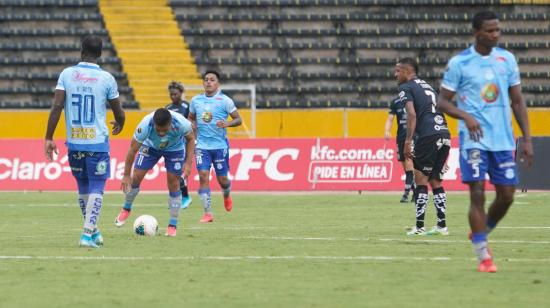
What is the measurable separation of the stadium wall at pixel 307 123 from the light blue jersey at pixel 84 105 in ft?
64.6

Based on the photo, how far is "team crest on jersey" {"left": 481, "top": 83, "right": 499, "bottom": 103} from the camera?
11.0 m

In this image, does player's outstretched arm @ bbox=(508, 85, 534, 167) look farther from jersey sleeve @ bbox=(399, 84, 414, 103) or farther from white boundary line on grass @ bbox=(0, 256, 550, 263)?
jersey sleeve @ bbox=(399, 84, 414, 103)

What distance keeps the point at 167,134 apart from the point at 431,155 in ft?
11.0

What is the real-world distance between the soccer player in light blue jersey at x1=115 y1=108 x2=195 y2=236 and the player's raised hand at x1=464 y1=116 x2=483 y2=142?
15.7ft

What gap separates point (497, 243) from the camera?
1409 cm

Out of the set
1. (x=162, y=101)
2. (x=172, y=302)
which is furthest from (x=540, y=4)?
(x=172, y=302)

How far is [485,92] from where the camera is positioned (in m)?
11.0

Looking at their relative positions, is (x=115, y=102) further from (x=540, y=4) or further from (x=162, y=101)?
(x=540, y=4)

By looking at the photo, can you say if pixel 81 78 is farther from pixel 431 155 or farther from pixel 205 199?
pixel 205 199

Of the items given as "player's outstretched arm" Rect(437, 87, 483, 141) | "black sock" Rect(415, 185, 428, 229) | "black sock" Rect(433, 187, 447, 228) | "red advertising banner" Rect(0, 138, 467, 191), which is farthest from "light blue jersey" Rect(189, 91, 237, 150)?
"player's outstretched arm" Rect(437, 87, 483, 141)

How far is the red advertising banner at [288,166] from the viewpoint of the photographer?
93.8 ft

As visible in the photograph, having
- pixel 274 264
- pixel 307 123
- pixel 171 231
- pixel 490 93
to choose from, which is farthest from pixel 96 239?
pixel 307 123

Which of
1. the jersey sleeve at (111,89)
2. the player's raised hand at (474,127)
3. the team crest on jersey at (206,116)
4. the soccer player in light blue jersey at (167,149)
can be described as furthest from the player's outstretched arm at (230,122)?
the player's raised hand at (474,127)

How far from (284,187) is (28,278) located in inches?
717
